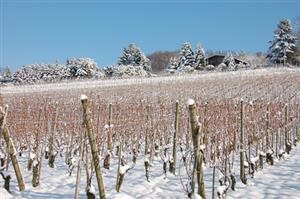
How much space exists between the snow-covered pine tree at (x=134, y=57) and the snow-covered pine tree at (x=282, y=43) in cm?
2081

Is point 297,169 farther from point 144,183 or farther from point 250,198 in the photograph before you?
point 144,183

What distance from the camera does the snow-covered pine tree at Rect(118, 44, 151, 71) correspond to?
61.9 meters

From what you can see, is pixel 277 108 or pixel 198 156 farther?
pixel 277 108

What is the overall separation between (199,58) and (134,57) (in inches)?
451

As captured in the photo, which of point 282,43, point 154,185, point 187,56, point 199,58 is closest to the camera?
point 154,185

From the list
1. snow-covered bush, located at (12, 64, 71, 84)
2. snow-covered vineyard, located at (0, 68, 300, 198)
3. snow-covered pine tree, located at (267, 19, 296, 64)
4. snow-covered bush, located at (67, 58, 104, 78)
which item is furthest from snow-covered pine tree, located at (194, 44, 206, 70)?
snow-covered vineyard, located at (0, 68, 300, 198)

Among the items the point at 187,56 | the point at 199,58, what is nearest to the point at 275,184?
the point at 199,58

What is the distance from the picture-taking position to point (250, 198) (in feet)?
19.1

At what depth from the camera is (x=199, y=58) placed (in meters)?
55.9

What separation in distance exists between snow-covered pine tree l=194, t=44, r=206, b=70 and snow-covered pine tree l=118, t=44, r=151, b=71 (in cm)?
897

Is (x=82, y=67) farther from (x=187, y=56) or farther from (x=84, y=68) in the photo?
(x=187, y=56)

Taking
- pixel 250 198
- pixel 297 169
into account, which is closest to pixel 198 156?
pixel 250 198

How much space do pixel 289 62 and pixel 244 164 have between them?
42605 mm

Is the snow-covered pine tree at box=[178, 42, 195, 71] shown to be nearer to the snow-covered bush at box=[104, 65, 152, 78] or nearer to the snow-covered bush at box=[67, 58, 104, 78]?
the snow-covered bush at box=[104, 65, 152, 78]
